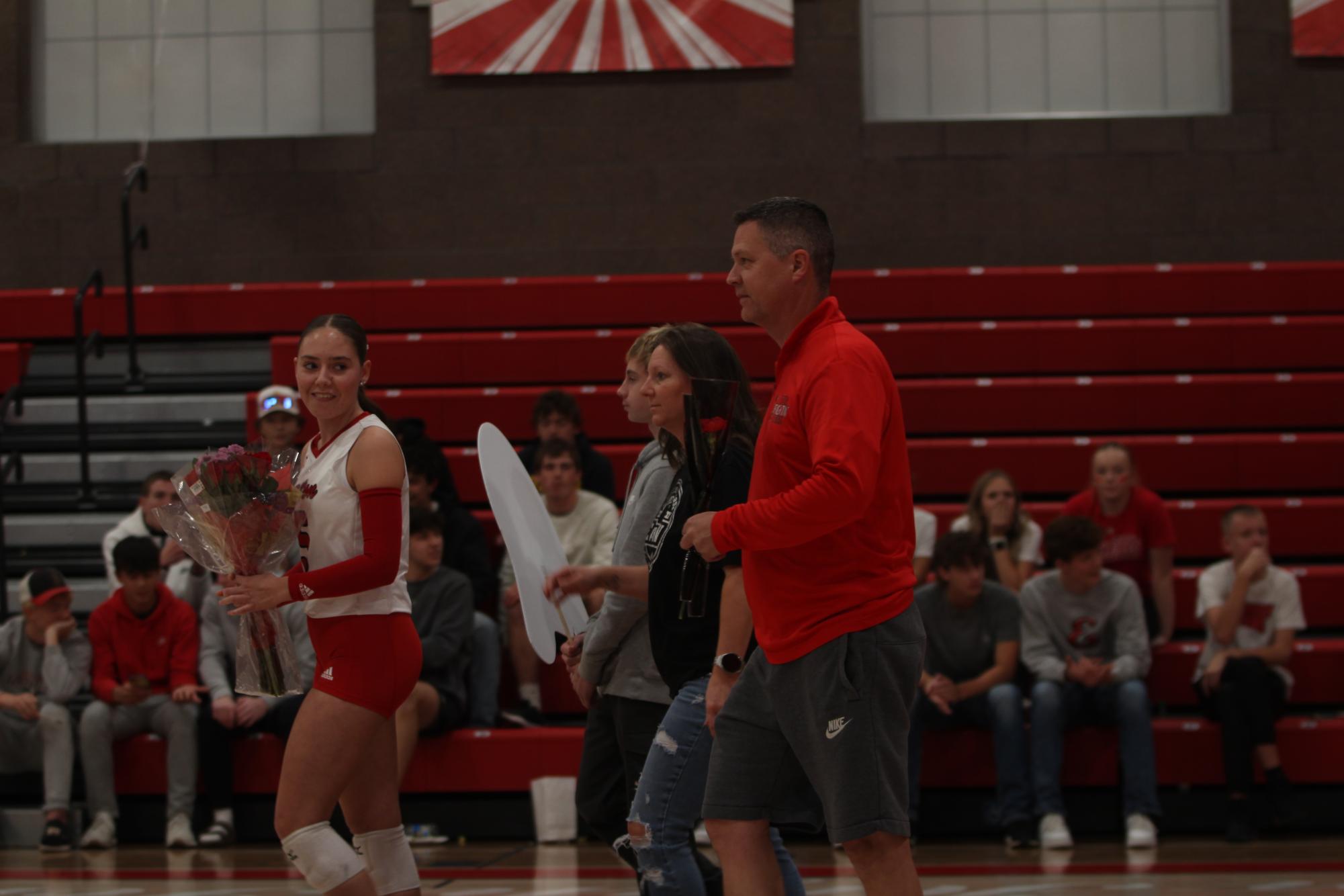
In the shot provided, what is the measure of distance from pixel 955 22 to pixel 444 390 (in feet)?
15.0

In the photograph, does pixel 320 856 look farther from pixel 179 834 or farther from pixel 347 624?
pixel 179 834

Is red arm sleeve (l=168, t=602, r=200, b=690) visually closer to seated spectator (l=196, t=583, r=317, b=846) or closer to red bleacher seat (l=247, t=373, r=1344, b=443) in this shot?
seated spectator (l=196, t=583, r=317, b=846)

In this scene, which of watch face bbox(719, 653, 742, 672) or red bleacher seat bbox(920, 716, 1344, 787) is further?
red bleacher seat bbox(920, 716, 1344, 787)

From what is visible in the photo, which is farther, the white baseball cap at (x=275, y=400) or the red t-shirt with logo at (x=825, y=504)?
the white baseball cap at (x=275, y=400)

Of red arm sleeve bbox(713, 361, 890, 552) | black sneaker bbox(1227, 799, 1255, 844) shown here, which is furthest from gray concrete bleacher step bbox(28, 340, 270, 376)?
red arm sleeve bbox(713, 361, 890, 552)

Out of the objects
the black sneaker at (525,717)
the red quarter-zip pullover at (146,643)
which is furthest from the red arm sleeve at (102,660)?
the black sneaker at (525,717)

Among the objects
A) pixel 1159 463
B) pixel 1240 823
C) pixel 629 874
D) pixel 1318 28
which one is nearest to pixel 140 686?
pixel 629 874

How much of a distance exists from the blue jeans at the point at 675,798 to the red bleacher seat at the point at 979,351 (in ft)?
17.7

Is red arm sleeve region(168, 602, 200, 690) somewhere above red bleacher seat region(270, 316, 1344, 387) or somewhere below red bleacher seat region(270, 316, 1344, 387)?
below

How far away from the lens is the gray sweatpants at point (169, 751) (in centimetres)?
641

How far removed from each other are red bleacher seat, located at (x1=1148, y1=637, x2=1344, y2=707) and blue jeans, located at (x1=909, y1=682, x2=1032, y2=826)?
33.8 inches

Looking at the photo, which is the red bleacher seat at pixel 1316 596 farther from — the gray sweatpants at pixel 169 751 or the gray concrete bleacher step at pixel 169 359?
the gray concrete bleacher step at pixel 169 359

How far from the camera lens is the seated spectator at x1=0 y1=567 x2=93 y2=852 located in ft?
21.0

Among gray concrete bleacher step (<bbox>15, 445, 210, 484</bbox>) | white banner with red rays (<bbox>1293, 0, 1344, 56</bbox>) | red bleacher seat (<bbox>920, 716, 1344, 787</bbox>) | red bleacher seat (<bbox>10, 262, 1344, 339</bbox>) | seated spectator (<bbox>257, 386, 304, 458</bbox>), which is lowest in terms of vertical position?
red bleacher seat (<bbox>920, 716, 1344, 787</bbox>)
